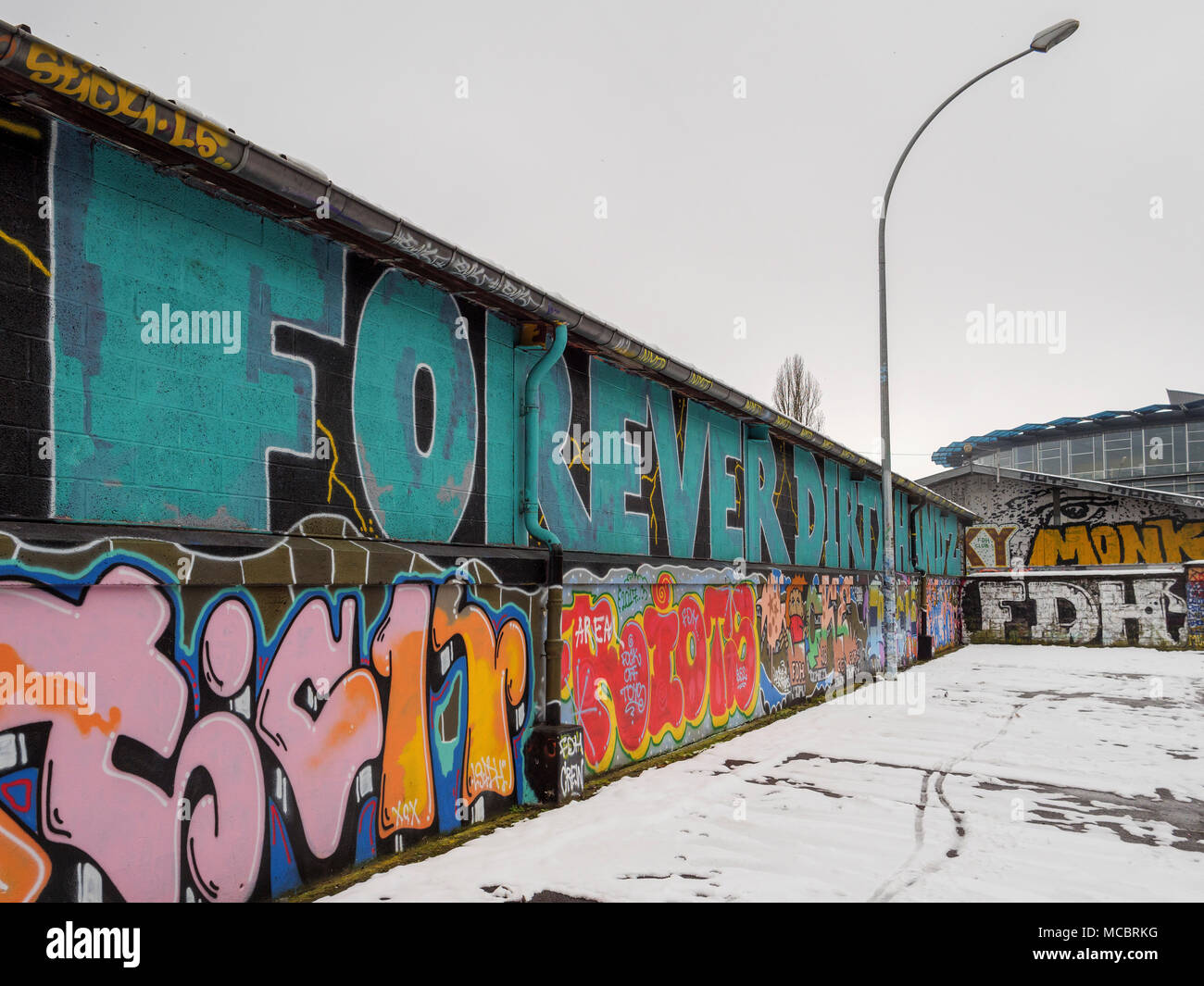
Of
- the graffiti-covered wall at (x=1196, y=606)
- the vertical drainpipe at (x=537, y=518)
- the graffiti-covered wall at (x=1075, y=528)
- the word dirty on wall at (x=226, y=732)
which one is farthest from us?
the graffiti-covered wall at (x=1075, y=528)

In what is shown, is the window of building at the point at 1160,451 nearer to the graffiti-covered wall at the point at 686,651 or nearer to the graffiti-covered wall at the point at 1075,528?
the graffiti-covered wall at the point at 1075,528

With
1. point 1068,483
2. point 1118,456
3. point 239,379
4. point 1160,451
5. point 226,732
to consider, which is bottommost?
point 226,732

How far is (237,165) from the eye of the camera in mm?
4012

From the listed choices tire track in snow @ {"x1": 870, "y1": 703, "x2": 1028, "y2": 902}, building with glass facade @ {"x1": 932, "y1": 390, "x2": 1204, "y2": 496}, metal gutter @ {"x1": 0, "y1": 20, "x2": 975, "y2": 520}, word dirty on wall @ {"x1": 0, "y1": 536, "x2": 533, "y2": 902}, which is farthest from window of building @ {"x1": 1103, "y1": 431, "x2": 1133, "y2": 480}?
word dirty on wall @ {"x1": 0, "y1": 536, "x2": 533, "y2": 902}

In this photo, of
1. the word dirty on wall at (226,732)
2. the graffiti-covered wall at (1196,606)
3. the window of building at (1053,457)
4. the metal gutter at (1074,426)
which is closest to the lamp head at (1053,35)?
the word dirty on wall at (226,732)

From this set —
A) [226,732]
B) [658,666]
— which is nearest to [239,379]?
[226,732]

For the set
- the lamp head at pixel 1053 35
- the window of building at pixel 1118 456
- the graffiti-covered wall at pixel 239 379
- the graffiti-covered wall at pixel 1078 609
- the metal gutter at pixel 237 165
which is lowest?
the graffiti-covered wall at pixel 1078 609

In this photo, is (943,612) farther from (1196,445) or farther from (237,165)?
(1196,445)

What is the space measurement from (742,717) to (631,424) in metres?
4.34

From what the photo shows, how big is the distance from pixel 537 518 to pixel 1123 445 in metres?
48.3

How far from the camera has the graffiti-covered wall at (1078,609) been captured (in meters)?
23.6

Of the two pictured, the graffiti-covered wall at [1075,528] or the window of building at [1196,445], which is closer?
the graffiti-covered wall at [1075,528]

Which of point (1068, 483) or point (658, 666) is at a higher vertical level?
point (1068, 483)

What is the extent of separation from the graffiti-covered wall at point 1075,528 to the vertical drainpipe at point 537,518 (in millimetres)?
24828
